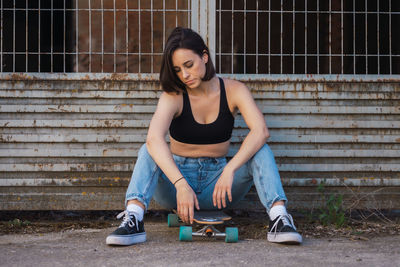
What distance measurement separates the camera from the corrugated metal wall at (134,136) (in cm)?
402

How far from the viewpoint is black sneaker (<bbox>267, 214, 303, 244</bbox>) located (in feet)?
9.36

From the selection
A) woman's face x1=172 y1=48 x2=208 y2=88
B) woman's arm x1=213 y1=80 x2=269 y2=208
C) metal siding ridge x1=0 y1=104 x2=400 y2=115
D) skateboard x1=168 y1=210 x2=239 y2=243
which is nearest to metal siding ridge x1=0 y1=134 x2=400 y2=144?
metal siding ridge x1=0 y1=104 x2=400 y2=115

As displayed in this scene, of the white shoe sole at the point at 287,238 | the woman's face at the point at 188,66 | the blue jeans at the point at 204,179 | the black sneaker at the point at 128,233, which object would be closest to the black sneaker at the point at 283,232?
the white shoe sole at the point at 287,238

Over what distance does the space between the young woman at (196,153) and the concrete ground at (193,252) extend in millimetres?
122

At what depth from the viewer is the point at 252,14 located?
13.3ft

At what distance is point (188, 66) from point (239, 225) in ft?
4.47

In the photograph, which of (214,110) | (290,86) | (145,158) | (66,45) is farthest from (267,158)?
(66,45)

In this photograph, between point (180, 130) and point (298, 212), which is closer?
point (180, 130)

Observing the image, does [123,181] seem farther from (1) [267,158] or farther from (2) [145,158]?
(1) [267,158]

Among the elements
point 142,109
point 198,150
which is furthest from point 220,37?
point 198,150

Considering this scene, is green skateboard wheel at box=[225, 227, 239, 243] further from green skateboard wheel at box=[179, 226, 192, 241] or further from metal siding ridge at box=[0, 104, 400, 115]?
metal siding ridge at box=[0, 104, 400, 115]

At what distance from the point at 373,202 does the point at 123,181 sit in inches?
83.5

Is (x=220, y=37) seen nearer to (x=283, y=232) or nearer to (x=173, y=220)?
(x=173, y=220)

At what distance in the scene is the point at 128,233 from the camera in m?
2.87
